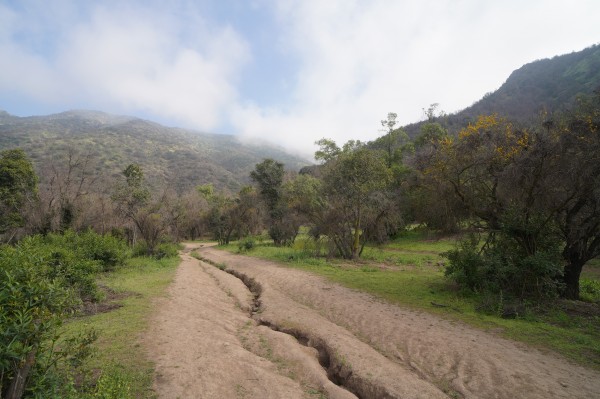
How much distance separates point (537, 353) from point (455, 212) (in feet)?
25.9

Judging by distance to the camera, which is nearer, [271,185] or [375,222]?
[375,222]

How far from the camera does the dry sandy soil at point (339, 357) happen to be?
6.09m

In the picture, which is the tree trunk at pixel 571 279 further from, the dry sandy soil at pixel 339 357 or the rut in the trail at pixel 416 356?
the dry sandy soil at pixel 339 357

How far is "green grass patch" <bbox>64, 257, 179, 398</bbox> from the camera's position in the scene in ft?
18.0

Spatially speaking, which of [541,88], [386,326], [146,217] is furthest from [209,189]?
[541,88]

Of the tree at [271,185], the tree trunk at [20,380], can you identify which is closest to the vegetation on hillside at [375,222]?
the tree trunk at [20,380]

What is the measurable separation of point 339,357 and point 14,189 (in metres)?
33.6

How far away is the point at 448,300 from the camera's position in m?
12.2

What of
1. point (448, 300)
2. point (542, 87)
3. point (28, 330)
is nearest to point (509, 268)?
point (448, 300)

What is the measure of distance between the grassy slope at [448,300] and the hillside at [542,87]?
59.2 meters

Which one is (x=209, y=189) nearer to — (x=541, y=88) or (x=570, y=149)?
(x=570, y=149)

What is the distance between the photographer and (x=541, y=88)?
297 ft

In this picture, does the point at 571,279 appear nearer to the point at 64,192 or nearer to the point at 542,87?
the point at 64,192

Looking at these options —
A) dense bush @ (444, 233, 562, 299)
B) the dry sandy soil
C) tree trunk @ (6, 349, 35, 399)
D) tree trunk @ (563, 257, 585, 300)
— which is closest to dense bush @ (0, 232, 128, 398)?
tree trunk @ (6, 349, 35, 399)
